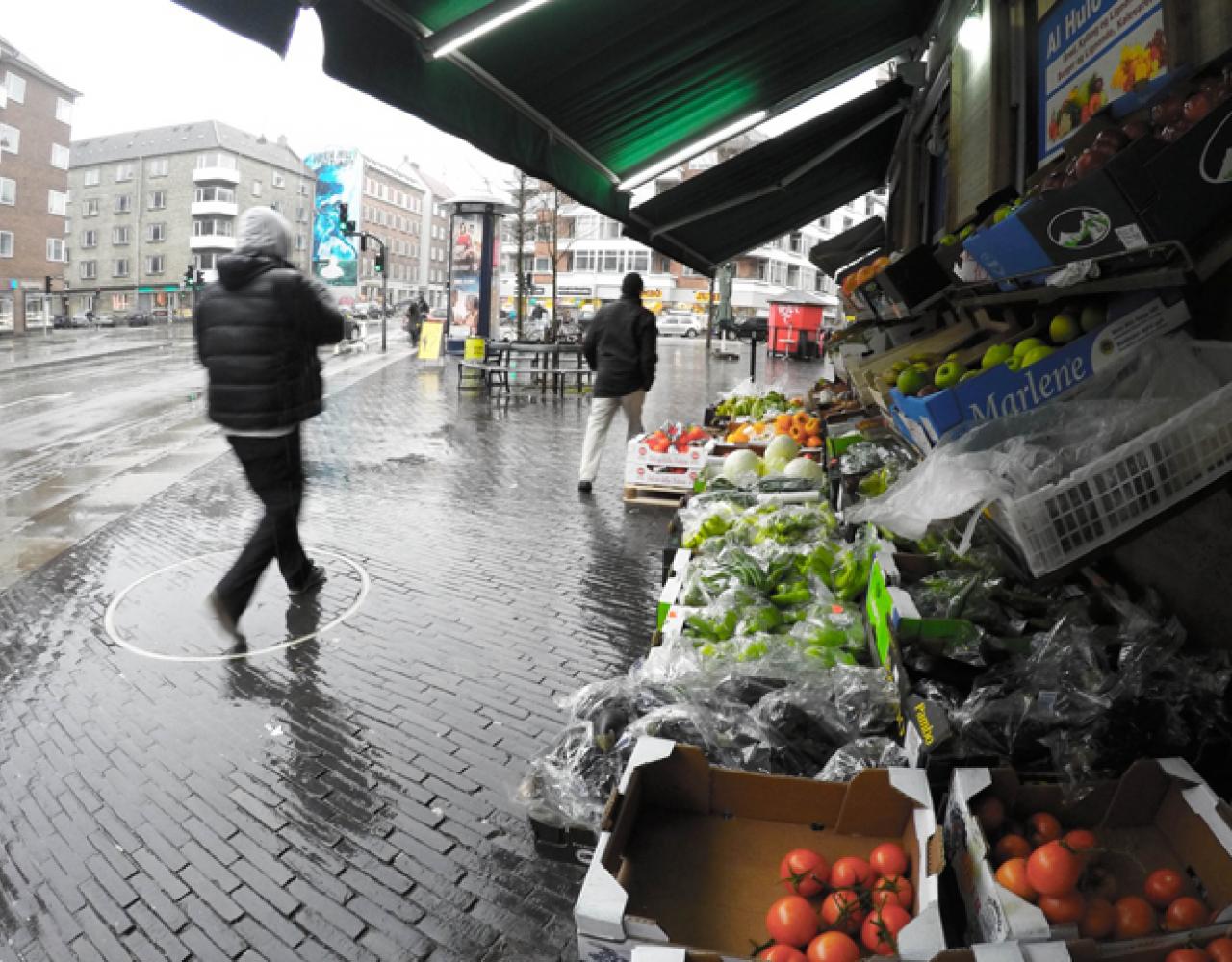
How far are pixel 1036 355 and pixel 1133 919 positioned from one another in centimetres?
176

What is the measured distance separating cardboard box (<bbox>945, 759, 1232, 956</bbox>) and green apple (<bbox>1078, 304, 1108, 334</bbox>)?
1.47 metres

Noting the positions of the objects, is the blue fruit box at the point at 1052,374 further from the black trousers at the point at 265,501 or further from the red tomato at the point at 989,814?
the black trousers at the point at 265,501

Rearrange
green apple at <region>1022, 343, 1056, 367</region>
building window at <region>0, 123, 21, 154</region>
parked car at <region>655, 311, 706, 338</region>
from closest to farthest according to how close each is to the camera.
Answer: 1. green apple at <region>1022, 343, 1056, 367</region>
2. building window at <region>0, 123, 21, 154</region>
3. parked car at <region>655, 311, 706, 338</region>

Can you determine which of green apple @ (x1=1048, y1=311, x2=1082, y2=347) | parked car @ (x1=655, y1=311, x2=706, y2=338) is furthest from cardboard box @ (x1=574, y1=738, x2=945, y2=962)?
parked car @ (x1=655, y1=311, x2=706, y2=338)

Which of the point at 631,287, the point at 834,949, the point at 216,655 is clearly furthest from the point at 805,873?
the point at 631,287

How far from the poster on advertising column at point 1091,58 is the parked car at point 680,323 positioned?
169ft

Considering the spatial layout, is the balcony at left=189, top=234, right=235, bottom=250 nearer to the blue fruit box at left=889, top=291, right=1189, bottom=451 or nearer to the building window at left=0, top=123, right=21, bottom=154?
the building window at left=0, top=123, right=21, bottom=154

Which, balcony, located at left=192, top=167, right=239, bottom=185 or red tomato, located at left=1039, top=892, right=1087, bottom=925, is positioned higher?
balcony, located at left=192, top=167, right=239, bottom=185

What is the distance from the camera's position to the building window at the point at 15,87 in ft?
155

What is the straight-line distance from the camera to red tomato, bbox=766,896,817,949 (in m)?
1.81

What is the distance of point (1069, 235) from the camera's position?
6.99 feet

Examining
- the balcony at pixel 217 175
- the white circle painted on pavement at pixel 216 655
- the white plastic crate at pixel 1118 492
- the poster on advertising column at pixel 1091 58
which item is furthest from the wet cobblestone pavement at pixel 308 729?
the balcony at pixel 217 175

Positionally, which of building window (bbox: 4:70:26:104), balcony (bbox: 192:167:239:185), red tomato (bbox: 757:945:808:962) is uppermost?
balcony (bbox: 192:167:239:185)

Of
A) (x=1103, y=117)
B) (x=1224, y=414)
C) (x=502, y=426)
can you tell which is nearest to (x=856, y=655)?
(x=1224, y=414)
